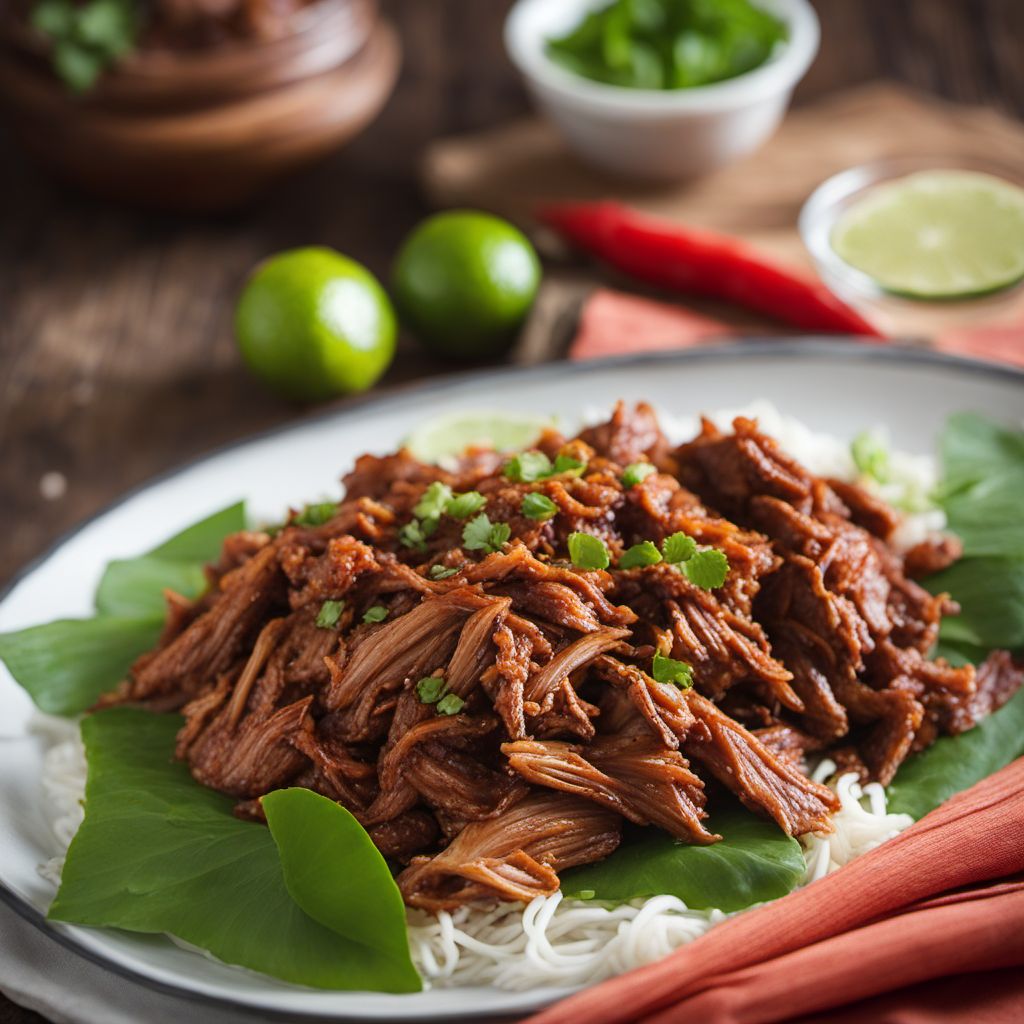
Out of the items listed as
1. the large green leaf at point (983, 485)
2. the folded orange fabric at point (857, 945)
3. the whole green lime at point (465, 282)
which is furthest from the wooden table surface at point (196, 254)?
the folded orange fabric at point (857, 945)

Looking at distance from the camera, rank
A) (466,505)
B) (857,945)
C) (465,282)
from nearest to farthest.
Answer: (857,945), (466,505), (465,282)

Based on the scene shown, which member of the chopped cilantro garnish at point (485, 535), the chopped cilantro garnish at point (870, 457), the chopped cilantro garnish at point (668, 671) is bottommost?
the chopped cilantro garnish at point (870, 457)

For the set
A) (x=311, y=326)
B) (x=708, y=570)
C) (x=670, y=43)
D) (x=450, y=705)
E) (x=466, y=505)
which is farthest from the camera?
(x=670, y=43)

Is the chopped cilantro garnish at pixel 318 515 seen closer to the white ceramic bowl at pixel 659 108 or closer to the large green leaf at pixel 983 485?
the large green leaf at pixel 983 485

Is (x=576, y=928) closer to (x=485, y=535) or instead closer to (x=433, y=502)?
(x=485, y=535)

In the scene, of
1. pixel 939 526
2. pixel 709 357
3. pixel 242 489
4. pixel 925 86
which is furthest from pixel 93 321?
pixel 925 86

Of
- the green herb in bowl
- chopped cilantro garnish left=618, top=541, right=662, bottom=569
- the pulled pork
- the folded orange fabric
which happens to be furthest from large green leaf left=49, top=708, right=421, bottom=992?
the green herb in bowl

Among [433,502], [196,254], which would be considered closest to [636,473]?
[433,502]
